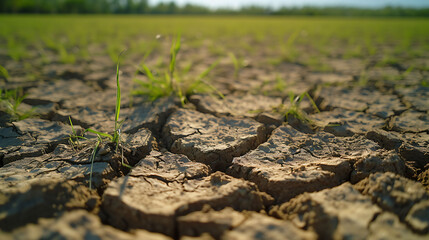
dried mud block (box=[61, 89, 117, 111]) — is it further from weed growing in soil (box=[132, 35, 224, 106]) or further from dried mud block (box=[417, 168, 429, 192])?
dried mud block (box=[417, 168, 429, 192])

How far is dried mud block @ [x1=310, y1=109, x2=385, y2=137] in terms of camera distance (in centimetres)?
153

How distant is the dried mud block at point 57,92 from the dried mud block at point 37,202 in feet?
3.90

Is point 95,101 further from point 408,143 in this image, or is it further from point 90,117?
point 408,143

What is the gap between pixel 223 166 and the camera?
4.25 ft

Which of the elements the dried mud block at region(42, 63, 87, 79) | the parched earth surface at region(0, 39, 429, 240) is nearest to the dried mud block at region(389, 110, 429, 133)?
the parched earth surface at region(0, 39, 429, 240)

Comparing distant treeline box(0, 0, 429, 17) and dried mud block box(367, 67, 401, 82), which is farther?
distant treeline box(0, 0, 429, 17)

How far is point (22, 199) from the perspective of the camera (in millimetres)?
868

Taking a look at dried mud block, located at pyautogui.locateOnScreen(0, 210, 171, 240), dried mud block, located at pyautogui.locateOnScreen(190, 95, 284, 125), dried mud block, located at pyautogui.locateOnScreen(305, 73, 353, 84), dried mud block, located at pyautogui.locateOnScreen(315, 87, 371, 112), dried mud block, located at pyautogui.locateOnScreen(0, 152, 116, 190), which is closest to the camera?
dried mud block, located at pyautogui.locateOnScreen(0, 210, 171, 240)

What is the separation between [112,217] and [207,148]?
554mm

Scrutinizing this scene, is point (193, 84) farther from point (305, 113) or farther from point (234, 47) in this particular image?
point (234, 47)

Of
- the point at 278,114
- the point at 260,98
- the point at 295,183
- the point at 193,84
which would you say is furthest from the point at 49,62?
the point at 295,183

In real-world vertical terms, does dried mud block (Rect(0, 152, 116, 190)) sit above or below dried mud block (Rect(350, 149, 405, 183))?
below

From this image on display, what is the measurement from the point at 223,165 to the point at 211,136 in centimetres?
21

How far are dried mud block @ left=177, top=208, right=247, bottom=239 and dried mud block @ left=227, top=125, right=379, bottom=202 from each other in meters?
0.26
